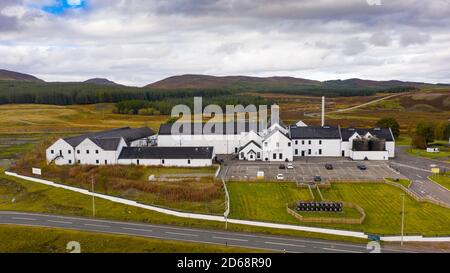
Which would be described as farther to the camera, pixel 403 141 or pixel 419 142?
pixel 403 141

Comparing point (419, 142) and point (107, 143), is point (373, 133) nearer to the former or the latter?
point (419, 142)

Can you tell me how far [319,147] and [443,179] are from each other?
2142 cm

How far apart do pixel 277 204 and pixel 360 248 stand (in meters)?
11.7

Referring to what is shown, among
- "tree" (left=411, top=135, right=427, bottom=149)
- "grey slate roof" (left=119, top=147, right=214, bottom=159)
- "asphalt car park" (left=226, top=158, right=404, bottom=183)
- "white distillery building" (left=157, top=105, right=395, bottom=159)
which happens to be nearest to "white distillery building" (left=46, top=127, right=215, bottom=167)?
"grey slate roof" (left=119, top=147, right=214, bottom=159)

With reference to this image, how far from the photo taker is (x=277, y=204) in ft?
137

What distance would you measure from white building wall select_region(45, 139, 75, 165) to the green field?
27.7 m

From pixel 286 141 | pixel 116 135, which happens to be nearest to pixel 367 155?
pixel 286 141

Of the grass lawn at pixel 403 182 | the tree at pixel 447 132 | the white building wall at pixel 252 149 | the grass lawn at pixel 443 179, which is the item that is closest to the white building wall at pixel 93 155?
the white building wall at pixel 252 149

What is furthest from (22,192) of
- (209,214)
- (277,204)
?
(277,204)

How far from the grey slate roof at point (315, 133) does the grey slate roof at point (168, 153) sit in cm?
1738

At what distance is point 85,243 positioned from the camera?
32656mm

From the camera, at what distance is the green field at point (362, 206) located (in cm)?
3547

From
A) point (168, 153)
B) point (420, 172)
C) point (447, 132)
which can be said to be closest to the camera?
point (420, 172)

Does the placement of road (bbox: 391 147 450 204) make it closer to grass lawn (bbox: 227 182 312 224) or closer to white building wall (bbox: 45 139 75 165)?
grass lawn (bbox: 227 182 312 224)
